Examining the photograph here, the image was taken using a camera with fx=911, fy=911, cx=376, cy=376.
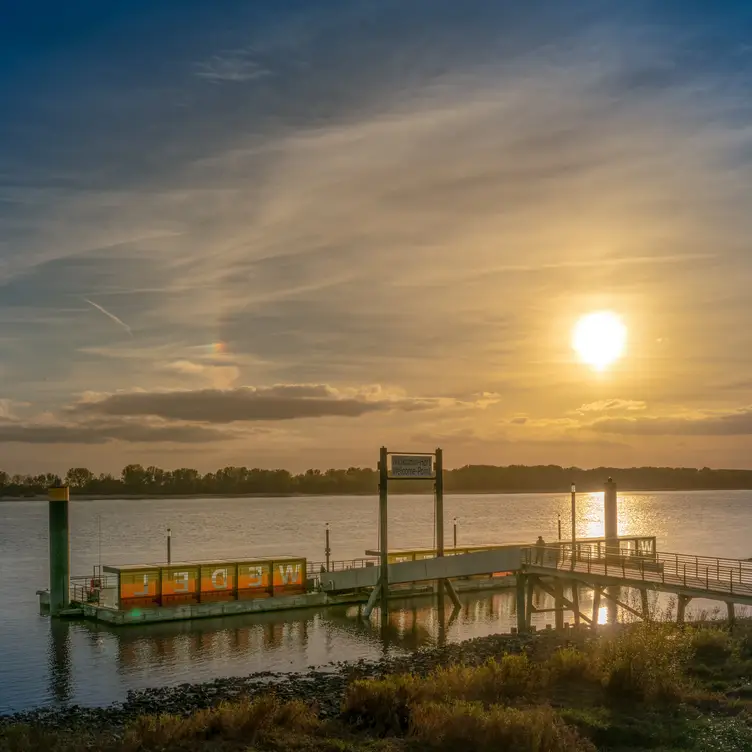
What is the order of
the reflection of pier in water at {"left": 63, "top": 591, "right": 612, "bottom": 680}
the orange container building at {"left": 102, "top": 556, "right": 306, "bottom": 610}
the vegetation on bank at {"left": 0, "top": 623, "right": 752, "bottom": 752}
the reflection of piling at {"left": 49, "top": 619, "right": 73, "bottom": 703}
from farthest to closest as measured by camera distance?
the orange container building at {"left": 102, "top": 556, "right": 306, "bottom": 610} → the reflection of pier in water at {"left": 63, "top": 591, "right": 612, "bottom": 680} → the reflection of piling at {"left": 49, "top": 619, "right": 73, "bottom": 703} → the vegetation on bank at {"left": 0, "top": 623, "right": 752, "bottom": 752}

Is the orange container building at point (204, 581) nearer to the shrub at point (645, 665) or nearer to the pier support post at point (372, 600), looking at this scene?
the pier support post at point (372, 600)

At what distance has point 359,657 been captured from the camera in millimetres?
39406

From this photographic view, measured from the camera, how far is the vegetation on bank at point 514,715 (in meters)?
18.9

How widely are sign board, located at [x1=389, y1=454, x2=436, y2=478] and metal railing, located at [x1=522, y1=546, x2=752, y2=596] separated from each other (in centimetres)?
907

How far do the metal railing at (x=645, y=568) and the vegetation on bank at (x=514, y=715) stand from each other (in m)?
6.94

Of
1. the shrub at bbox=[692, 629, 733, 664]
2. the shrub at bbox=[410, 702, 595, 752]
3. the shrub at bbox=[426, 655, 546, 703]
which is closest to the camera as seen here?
the shrub at bbox=[410, 702, 595, 752]

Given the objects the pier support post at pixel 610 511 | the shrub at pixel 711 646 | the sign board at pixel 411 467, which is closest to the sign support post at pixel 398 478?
the sign board at pixel 411 467

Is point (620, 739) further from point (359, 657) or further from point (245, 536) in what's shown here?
point (245, 536)

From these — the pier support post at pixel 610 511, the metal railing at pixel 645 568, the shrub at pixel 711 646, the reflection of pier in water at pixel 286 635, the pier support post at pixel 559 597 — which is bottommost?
the reflection of pier in water at pixel 286 635

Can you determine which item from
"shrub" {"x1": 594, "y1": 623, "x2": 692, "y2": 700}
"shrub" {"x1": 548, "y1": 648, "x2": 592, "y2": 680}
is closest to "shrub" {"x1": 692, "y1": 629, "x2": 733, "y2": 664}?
"shrub" {"x1": 594, "y1": 623, "x2": 692, "y2": 700}

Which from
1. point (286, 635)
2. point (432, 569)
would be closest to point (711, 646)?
point (286, 635)

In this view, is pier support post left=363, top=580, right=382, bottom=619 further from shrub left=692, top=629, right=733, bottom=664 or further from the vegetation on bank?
the vegetation on bank

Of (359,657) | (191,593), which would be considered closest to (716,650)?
(359,657)

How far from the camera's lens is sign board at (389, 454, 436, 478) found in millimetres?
49188
